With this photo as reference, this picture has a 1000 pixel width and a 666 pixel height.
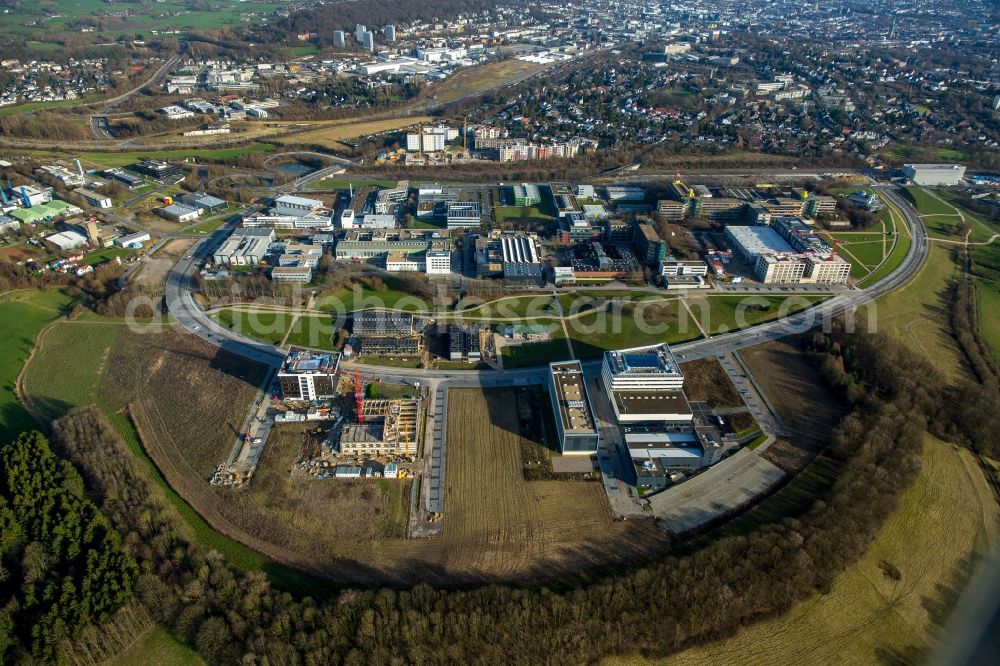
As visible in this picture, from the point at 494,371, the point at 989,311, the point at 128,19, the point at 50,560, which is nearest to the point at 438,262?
the point at 494,371

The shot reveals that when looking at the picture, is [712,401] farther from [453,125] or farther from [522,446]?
[453,125]

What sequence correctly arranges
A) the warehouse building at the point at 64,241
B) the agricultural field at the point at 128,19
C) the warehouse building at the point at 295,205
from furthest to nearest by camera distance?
the agricultural field at the point at 128,19 → the warehouse building at the point at 295,205 → the warehouse building at the point at 64,241

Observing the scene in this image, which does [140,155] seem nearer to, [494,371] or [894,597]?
[494,371]

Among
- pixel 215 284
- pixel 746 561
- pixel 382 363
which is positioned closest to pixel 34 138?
pixel 215 284

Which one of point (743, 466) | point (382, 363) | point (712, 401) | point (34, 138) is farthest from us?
point (34, 138)

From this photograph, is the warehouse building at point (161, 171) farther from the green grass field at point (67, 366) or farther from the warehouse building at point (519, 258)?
the warehouse building at point (519, 258)

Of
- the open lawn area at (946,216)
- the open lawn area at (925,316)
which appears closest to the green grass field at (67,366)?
the open lawn area at (925,316)
